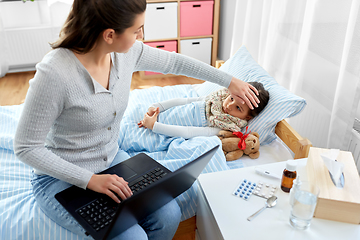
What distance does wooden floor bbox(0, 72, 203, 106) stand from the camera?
2941mm

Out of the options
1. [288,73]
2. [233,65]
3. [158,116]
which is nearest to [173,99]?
[158,116]

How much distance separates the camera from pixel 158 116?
1.73m

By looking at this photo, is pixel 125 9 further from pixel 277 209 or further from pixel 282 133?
pixel 282 133

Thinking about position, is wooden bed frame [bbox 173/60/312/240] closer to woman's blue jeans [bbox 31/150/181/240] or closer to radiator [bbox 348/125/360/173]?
woman's blue jeans [bbox 31/150/181/240]

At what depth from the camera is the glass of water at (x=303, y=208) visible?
93cm

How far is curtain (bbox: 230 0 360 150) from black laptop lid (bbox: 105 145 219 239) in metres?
0.91

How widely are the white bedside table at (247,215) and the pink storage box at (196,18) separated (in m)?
2.25

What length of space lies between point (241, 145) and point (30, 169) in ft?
3.10

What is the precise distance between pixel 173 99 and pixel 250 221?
976mm

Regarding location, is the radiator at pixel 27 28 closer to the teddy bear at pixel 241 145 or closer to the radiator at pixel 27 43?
the radiator at pixel 27 43

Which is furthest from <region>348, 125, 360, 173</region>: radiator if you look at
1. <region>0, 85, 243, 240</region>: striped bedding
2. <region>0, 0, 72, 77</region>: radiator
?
<region>0, 0, 72, 77</region>: radiator

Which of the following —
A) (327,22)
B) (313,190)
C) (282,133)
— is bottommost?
(282,133)

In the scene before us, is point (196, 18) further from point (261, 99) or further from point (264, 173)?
point (264, 173)

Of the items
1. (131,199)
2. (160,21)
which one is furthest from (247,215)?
(160,21)
